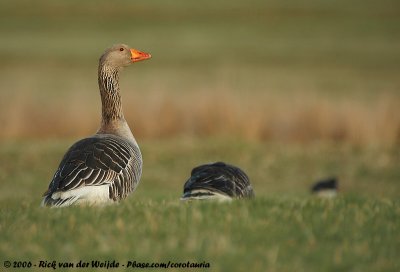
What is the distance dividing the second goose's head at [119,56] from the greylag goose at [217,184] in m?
2.68

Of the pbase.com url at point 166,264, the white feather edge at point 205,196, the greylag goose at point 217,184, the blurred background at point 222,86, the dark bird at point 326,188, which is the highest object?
the blurred background at point 222,86

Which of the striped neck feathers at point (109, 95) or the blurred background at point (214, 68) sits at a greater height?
the blurred background at point (214, 68)

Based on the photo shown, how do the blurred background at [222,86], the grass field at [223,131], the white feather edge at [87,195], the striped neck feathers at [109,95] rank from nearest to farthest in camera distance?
the grass field at [223,131] → the white feather edge at [87,195] → the striped neck feathers at [109,95] → the blurred background at [222,86]

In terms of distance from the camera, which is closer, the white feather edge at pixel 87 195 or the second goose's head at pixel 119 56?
the white feather edge at pixel 87 195

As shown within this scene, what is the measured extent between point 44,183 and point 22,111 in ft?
17.9

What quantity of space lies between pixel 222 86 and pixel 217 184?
13.3m

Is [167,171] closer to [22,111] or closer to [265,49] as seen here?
[22,111]

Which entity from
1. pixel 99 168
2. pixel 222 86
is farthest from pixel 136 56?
pixel 222 86

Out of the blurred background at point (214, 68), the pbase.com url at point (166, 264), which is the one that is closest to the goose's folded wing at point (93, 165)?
the pbase.com url at point (166, 264)

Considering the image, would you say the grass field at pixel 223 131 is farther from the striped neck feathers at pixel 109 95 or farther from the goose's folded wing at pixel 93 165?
the striped neck feathers at pixel 109 95

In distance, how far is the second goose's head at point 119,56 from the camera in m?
11.8

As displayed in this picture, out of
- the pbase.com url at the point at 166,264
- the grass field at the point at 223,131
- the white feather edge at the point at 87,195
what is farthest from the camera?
the white feather edge at the point at 87,195

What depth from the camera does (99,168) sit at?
8.77 metres

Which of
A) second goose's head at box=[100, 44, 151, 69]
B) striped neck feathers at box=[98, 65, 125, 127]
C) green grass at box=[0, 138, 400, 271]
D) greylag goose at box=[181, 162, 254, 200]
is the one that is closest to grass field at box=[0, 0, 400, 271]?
green grass at box=[0, 138, 400, 271]
